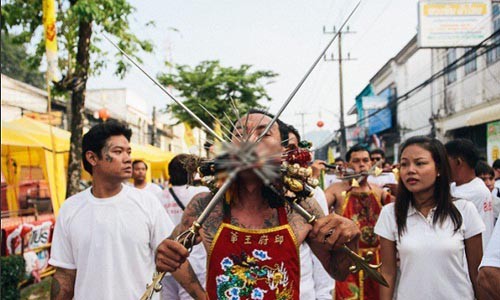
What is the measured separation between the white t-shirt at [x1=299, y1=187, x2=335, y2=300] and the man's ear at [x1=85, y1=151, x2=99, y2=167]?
1525 mm

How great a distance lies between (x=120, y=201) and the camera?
343 cm

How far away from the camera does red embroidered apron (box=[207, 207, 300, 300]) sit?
2.32 metres

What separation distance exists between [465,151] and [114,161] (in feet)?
9.73

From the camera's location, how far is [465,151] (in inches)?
178

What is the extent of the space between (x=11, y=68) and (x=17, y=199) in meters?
35.6

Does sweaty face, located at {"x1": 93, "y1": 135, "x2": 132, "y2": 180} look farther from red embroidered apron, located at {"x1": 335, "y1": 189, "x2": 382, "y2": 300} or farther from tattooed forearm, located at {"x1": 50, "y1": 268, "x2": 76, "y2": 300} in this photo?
red embroidered apron, located at {"x1": 335, "y1": 189, "x2": 382, "y2": 300}

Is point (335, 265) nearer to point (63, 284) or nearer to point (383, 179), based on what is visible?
point (63, 284)

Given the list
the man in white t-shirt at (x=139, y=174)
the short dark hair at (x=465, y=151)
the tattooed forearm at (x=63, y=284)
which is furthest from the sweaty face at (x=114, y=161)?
the man in white t-shirt at (x=139, y=174)

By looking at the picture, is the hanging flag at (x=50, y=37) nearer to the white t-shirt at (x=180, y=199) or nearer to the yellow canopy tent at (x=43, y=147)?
the yellow canopy tent at (x=43, y=147)

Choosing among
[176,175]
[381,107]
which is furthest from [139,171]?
[381,107]

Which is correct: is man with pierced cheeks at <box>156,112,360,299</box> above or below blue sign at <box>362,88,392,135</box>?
below

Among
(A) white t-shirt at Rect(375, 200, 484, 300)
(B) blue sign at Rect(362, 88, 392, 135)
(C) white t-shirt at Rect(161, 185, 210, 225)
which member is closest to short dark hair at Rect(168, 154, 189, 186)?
(C) white t-shirt at Rect(161, 185, 210, 225)

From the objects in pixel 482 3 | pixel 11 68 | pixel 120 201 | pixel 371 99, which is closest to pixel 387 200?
pixel 120 201

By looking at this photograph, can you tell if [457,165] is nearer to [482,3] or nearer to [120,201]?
[120,201]
